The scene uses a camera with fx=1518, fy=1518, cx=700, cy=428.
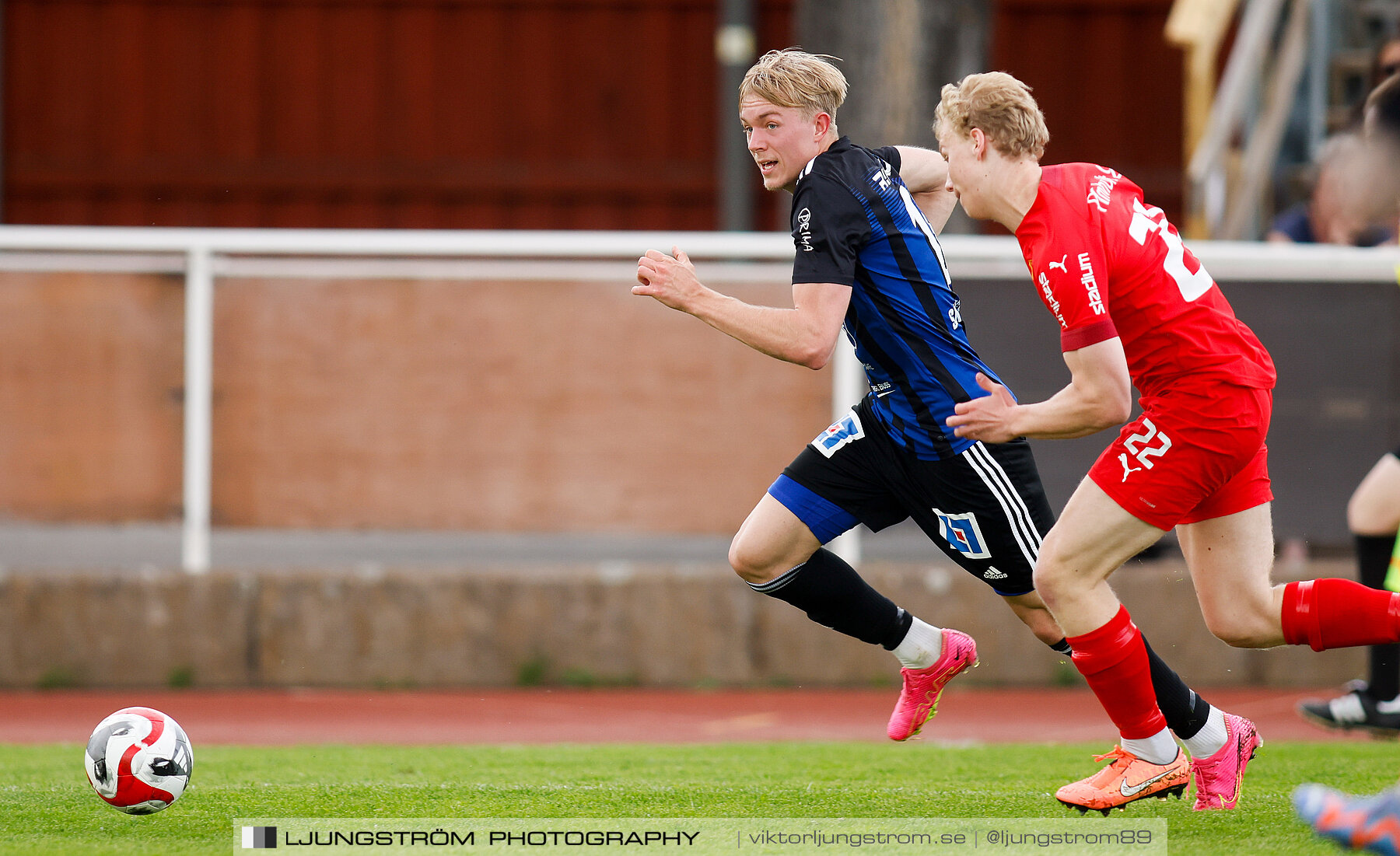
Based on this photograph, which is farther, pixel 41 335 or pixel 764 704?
pixel 41 335

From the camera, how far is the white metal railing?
8.24m

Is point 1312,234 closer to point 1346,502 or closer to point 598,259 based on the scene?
point 1346,502

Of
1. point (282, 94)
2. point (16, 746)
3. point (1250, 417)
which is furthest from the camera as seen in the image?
point (282, 94)

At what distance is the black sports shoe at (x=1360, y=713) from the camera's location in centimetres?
600

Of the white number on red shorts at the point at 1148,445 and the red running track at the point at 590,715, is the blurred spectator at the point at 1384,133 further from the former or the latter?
the red running track at the point at 590,715

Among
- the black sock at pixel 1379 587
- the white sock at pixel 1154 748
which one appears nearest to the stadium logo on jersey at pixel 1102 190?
the white sock at pixel 1154 748

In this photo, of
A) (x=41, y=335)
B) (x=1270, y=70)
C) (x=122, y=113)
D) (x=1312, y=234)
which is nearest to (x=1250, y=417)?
(x=1312, y=234)

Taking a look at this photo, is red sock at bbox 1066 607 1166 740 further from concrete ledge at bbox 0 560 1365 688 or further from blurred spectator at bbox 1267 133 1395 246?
concrete ledge at bbox 0 560 1365 688

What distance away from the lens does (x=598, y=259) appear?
8414mm

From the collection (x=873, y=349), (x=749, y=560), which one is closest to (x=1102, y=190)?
(x=873, y=349)

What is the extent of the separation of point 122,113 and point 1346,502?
1383cm

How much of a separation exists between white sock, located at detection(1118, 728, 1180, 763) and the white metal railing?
3.89 meters

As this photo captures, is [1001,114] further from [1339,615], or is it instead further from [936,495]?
[1339,615]

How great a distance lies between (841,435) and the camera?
16.0ft
